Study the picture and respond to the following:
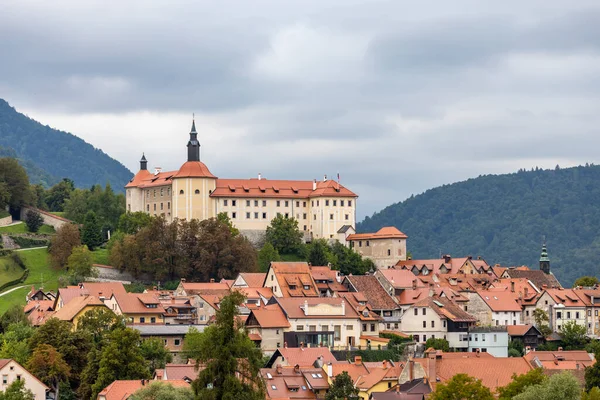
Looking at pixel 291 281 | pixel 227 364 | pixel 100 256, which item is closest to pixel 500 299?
pixel 291 281

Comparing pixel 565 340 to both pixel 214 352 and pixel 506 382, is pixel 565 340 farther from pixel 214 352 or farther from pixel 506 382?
pixel 214 352

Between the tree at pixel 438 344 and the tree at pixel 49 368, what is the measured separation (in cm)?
2934

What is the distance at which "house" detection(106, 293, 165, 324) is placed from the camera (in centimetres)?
10044

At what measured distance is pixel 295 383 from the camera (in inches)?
3100

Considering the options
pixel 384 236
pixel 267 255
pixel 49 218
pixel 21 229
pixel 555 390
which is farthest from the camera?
pixel 49 218

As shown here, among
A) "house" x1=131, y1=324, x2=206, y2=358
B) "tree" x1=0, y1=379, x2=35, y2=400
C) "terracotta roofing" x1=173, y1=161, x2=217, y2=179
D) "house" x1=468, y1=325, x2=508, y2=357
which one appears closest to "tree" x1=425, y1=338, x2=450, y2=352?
"house" x1=468, y1=325, x2=508, y2=357

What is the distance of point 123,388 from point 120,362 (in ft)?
16.8

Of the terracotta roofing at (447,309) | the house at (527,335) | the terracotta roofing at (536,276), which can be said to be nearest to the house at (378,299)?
the terracotta roofing at (447,309)

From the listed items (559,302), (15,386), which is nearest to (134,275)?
(559,302)

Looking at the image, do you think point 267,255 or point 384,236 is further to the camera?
point 384,236

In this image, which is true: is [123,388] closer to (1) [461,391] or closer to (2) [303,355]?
(2) [303,355]

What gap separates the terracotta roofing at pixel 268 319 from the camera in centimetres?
9562

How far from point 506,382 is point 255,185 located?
68660mm

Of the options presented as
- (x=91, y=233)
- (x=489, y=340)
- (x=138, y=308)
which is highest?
(x=91, y=233)
